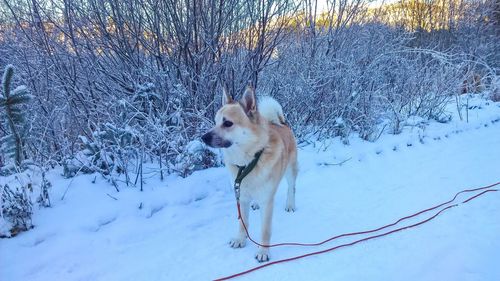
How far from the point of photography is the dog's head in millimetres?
2650

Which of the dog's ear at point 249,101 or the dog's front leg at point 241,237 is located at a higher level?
the dog's ear at point 249,101

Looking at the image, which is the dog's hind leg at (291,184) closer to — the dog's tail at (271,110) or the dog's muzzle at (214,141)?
the dog's tail at (271,110)

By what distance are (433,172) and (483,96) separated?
239 inches

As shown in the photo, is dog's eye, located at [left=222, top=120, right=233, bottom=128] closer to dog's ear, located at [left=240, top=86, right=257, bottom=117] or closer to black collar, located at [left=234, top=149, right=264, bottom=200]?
dog's ear, located at [left=240, top=86, right=257, bottom=117]

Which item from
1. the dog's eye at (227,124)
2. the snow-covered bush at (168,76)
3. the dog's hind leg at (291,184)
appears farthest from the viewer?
the snow-covered bush at (168,76)

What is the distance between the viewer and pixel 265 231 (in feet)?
8.73

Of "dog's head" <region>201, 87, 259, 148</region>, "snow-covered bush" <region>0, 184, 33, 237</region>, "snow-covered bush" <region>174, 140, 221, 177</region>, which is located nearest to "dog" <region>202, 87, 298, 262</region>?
"dog's head" <region>201, 87, 259, 148</region>

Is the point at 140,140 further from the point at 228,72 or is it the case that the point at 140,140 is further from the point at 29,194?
the point at 228,72

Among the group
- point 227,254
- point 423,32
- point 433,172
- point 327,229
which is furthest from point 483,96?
point 227,254

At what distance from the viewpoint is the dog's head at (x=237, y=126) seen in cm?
265

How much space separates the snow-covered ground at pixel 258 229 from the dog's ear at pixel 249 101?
3.69ft

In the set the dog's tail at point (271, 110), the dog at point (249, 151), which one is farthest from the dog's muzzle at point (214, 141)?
the dog's tail at point (271, 110)

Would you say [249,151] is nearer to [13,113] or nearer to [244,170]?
[244,170]

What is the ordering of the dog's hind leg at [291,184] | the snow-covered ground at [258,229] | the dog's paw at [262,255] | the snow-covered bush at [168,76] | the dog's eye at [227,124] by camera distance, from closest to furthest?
the snow-covered ground at [258,229] < the dog's paw at [262,255] < the dog's eye at [227,124] < the dog's hind leg at [291,184] < the snow-covered bush at [168,76]
